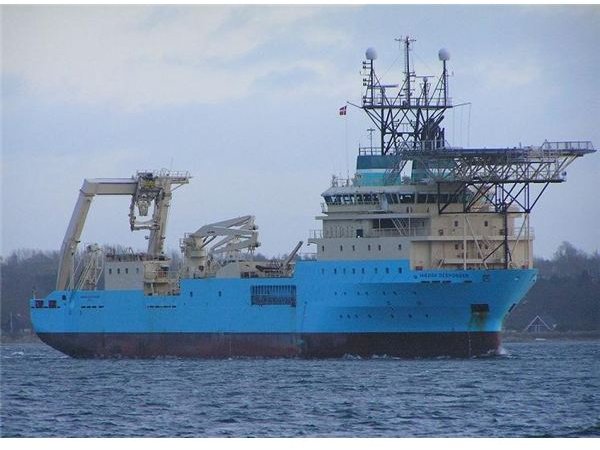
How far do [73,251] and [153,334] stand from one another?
5.26 m

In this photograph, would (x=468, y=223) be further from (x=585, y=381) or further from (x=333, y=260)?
(x=585, y=381)

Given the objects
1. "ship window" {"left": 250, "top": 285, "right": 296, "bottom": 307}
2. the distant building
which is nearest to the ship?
"ship window" {"left": 250, "top": 285, "right": 296, "bottom": 307}

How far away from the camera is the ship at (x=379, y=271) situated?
6206 centimetres

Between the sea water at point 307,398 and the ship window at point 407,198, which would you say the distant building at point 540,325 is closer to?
the sea water at point 307,398

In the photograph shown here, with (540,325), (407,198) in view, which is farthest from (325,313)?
(540,325)

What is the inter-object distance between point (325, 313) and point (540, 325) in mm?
38321

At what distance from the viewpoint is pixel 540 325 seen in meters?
100

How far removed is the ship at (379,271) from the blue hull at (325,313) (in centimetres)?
4

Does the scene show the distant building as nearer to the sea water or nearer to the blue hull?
the sea water

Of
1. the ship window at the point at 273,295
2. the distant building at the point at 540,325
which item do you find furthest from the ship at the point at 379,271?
the distant building at the point at 540,325

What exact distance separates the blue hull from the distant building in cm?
3483

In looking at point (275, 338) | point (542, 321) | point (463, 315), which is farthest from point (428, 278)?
point (542, 321)

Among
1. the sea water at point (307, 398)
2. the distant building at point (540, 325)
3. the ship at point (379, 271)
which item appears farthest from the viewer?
the distant building at point (540, 325)

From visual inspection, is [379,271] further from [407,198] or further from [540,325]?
[540,325]
